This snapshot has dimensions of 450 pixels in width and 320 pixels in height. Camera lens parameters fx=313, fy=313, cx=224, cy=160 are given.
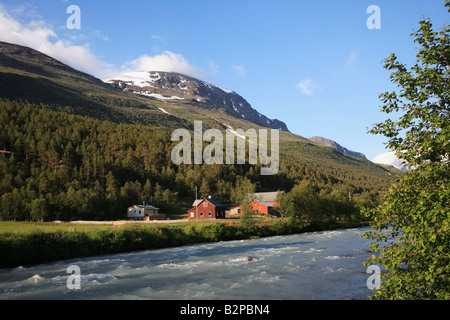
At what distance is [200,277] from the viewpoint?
2441cm

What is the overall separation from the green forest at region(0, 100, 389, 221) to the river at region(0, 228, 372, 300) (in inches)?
1617

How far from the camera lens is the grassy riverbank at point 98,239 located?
32.1 m

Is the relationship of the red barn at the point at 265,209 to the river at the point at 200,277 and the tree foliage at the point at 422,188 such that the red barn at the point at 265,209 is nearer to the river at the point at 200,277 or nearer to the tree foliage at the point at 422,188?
the river at the point at 200,277

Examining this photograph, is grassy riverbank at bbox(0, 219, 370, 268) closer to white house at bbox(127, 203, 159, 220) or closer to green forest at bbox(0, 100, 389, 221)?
green forest at bbox(0, 100, 389, 221)

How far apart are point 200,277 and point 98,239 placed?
20.7 meters

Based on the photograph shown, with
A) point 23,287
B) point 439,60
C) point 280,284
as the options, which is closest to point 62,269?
point 23,287

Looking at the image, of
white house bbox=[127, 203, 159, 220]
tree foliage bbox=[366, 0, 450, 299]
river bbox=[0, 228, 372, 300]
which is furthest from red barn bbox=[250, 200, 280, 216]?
tree foliage bbox=[366, 0, 450, 299]

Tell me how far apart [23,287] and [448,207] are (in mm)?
25049

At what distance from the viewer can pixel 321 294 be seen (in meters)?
19.6

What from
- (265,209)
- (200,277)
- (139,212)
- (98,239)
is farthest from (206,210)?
(200,277)

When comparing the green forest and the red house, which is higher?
the green forest

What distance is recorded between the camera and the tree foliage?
7801 mm

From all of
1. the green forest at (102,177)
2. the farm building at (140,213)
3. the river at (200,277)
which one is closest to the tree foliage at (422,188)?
the river at (200,277)
